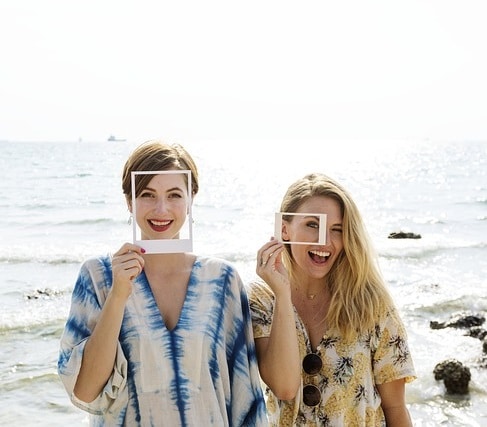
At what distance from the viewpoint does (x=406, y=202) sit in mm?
39469

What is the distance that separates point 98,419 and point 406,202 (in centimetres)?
3784

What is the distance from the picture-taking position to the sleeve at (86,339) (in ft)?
9.21

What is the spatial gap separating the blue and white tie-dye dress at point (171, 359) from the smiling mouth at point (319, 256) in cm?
43

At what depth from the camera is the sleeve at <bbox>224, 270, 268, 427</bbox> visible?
3045 millimetres

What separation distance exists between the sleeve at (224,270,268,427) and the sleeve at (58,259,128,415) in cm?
49

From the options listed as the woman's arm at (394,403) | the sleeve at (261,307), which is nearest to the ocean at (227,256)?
the sleeve at (261,307)

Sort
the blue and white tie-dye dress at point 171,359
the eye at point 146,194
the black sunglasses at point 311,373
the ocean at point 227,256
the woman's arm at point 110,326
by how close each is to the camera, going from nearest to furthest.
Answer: the woman's arm at point 110,326
the blue and white tie-dye dress at point 171,359
the eye at point 146,194
the black sunglasses at point 311,373
the ocean at point 227,256

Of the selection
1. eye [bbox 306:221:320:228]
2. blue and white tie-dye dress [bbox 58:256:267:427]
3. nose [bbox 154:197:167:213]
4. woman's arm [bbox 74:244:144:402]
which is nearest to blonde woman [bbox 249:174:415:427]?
eye [bbox 306:221:320:228]

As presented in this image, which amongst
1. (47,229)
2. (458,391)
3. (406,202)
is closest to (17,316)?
(458,391)

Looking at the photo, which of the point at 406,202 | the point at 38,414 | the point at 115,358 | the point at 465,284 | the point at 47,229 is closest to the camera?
the point at 115,358

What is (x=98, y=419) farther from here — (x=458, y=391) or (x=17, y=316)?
(x=17, y=316)

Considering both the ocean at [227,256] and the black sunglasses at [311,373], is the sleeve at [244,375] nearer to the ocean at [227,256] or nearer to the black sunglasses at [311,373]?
the black sunglasses at [311,373]

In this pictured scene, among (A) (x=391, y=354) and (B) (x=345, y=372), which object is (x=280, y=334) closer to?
(B) (x=345, y=372)

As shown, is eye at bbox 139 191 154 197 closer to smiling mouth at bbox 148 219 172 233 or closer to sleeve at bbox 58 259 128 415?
smiling mouth at bbox 148 219 172 233
